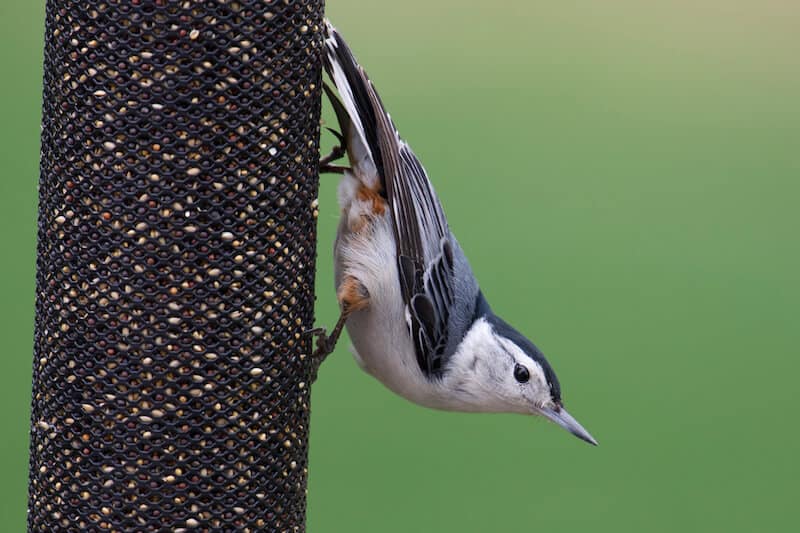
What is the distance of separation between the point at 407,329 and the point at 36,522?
144cm

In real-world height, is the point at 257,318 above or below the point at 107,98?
below

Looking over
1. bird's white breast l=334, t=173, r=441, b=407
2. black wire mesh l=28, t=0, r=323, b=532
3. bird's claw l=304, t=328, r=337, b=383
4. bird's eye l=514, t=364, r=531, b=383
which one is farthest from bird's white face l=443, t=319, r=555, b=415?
black wire mesh l=28, t=0, r=323, b=532

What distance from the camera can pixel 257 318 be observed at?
3.59m

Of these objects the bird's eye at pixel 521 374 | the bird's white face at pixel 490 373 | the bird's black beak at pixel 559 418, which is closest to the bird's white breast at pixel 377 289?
the bird's white face at pixel 490 373

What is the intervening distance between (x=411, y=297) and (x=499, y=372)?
462 mm

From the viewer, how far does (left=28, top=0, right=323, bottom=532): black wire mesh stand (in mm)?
3404

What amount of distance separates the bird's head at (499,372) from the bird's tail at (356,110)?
686 mm

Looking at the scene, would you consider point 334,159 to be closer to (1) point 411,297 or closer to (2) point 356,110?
(2) point 356,110

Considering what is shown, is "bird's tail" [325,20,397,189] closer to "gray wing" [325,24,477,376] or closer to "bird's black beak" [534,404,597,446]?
"gray wing" [325,24,477,376]

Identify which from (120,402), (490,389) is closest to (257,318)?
(120,402)

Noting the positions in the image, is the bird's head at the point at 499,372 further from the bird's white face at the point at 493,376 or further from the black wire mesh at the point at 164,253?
the black wire mesh at the point at 164,253

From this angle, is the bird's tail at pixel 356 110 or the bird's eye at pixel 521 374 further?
the bird's eye at pixel 521 374

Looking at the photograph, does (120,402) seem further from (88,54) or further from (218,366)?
(88,54)

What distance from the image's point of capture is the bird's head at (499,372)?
4477 millimetres
